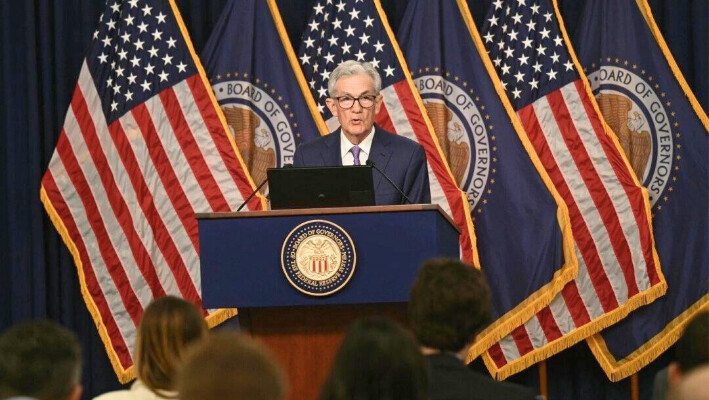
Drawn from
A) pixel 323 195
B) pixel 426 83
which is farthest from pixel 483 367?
pixel 323 195

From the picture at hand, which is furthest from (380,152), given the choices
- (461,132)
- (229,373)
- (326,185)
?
(229,373)

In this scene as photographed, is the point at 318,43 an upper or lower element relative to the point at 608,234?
upper

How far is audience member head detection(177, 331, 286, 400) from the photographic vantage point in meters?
1.67

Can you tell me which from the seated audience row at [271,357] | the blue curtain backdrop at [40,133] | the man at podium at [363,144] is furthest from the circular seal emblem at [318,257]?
the blue curtain backdrop at [40,133]

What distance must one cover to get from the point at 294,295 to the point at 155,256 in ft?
10.4

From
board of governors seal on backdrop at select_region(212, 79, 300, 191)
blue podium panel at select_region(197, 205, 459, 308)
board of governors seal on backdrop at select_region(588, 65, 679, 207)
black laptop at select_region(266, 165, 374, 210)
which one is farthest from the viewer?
board of governors seal on backdrop at select_region(212, 79, 300, 191)

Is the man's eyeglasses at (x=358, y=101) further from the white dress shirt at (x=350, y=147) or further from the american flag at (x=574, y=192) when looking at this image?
the american flag at (x=574, y=192)

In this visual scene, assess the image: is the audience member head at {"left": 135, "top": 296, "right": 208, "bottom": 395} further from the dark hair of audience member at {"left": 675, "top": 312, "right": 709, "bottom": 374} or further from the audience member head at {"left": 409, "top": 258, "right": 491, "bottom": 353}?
the dark hair of audience member at {"left": 675, "top": 312, "right": 709, "bottom": 374}

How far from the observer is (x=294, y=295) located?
4.37 meters

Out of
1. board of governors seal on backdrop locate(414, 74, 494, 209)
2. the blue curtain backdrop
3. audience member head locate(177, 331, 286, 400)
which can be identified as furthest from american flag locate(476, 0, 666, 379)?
audience member head locate(177, 331, 286, 400)

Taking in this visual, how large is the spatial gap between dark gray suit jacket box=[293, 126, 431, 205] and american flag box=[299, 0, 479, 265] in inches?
65.1

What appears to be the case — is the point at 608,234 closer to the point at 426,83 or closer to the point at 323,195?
the point at 426,83

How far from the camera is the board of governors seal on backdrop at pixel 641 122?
7.11 m

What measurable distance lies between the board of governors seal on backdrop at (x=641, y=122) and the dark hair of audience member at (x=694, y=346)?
4.59 metres
